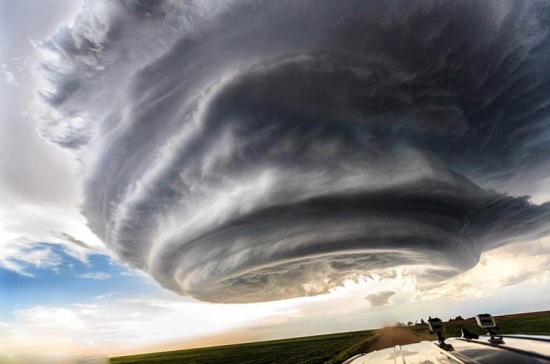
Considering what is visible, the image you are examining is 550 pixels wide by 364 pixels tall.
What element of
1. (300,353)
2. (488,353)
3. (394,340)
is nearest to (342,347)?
(300,353)

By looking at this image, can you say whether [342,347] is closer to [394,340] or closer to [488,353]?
[394,340]

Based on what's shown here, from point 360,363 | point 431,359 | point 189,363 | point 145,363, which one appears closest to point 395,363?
point 431,359

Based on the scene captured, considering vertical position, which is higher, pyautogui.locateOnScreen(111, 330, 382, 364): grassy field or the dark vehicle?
the dark vehicle

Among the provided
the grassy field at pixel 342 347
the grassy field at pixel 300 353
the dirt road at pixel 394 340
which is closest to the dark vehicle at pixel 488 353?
the dirt road at pixel 394 340

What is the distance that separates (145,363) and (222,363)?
2307 inches

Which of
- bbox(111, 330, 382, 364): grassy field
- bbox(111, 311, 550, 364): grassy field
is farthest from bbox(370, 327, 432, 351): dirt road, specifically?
bbox(111, 330, 382, 364): grassy field

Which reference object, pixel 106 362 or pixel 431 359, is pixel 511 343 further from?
pixel 106 362

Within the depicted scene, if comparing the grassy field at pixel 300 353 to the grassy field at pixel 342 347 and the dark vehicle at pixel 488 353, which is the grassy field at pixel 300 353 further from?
the dark vehicle at pixel 488 353

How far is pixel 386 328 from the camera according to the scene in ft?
125

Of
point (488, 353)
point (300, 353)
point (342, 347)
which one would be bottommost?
point (300, 353)

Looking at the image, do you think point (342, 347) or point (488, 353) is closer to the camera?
point (488, 353)

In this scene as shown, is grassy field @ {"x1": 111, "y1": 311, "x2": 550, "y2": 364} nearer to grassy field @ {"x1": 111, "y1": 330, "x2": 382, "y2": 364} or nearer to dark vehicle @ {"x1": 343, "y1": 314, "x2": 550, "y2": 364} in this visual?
grassy field @ {"x1": 111, "y1": 330, "x2": 382, "y2": 364}

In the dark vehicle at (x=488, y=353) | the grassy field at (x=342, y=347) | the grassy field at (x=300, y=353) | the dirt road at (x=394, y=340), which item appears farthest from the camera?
the grassy field at (x=300, y=353)

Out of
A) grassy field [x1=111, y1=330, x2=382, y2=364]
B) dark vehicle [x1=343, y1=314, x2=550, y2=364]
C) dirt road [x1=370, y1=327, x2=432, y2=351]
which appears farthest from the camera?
grassy field [x1=111, y1=330, x2=382, y2=364]
